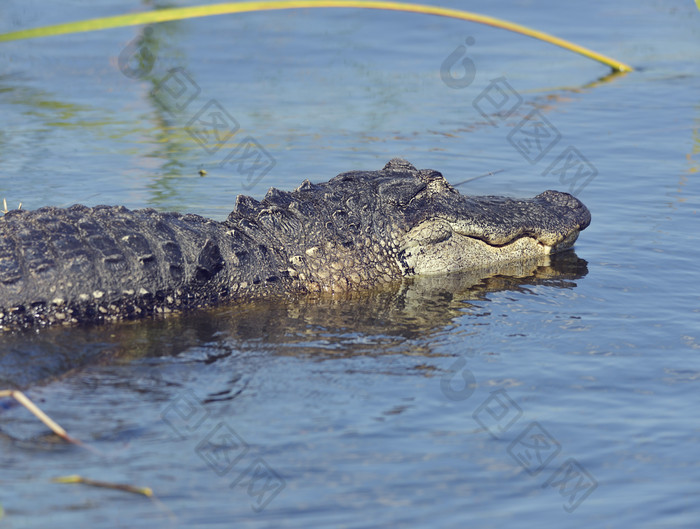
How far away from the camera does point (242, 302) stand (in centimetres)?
599

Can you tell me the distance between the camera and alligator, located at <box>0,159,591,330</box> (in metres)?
5.32

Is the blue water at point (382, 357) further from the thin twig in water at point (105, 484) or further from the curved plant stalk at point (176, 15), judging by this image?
the curved plant stalk at point (176, 15)

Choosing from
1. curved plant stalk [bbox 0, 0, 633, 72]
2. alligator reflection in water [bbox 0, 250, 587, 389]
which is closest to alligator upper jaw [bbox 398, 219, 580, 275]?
alligator reflection in water [bbox 0, 250, 587, 389]

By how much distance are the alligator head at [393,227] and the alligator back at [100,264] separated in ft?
1.63

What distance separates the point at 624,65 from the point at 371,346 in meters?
8.56

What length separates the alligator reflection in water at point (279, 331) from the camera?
16.4 feet

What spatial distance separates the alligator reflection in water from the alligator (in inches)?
4.9

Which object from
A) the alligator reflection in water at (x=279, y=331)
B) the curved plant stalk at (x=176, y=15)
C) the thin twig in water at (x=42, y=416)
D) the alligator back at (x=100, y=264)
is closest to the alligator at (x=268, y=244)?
the alligator back at (x=100, y=264)

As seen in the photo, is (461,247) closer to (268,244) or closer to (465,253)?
(465,253)

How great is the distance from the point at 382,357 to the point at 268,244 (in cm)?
139

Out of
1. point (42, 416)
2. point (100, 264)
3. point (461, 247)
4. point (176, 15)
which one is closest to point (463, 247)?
point (461, 247)

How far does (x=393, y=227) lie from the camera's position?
6.52 metres

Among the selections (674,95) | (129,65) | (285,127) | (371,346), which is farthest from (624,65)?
(371,346)

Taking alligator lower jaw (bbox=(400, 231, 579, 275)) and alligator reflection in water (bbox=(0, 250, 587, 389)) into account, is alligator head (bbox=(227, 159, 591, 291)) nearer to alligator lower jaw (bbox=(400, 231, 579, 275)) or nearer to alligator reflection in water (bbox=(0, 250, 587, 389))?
alligator lower jaw (bbox=(400, 231, 579, 275))
